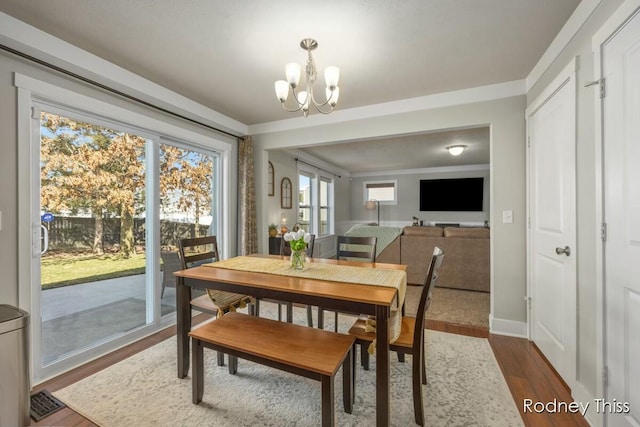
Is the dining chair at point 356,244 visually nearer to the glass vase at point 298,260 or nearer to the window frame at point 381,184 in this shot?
the glass vase at point 298,260

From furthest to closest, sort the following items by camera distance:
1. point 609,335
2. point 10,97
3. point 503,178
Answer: point 503,178 < point 10,97 < point 609,335

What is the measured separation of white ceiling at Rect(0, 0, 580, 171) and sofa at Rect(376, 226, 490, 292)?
92.9 inches

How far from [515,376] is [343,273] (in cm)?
150

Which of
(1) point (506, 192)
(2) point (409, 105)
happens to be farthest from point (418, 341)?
(2) point (409, 105)

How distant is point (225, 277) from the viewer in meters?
1.84

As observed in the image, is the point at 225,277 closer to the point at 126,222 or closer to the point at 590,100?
the point at 126,222

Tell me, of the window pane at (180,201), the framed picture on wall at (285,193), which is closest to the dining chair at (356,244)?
the window pane at (180,201)

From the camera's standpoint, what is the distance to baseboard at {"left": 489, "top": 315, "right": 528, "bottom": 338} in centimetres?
265

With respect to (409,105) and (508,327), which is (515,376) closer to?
(508,327)

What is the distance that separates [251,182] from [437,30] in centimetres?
278

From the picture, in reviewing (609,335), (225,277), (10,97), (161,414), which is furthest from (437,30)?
(161,414)

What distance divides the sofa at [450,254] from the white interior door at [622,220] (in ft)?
9.24

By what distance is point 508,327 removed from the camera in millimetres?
2701

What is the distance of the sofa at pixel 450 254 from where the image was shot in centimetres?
413
